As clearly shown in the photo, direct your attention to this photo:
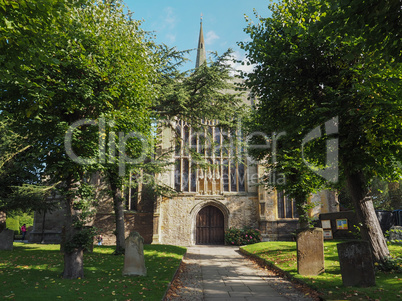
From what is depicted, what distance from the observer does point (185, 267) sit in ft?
40.0

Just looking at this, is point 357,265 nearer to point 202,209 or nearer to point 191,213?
point 191,213

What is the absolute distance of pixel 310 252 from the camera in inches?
367

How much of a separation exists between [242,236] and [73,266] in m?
16.6

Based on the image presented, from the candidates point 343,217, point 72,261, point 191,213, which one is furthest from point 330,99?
point 191,213

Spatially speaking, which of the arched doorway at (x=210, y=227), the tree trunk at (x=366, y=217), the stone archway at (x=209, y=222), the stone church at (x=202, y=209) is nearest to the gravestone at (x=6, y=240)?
the stone church at (x=202, y=209)

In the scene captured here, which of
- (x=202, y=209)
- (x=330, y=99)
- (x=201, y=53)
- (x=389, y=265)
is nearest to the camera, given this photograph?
(x=389, y=265)

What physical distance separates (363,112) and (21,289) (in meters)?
9.36

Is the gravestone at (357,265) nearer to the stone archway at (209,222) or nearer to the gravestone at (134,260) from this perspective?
the gravestone at (134,260)

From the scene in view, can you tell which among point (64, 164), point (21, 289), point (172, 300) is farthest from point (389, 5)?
point (21, 289)

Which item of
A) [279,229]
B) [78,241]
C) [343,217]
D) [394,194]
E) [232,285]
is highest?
[394,194]

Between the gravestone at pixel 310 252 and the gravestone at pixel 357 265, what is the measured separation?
1.98 m

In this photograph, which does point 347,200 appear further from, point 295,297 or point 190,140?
point 295,297

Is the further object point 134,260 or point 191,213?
point 191,213

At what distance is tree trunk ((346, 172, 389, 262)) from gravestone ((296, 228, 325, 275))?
131cm
